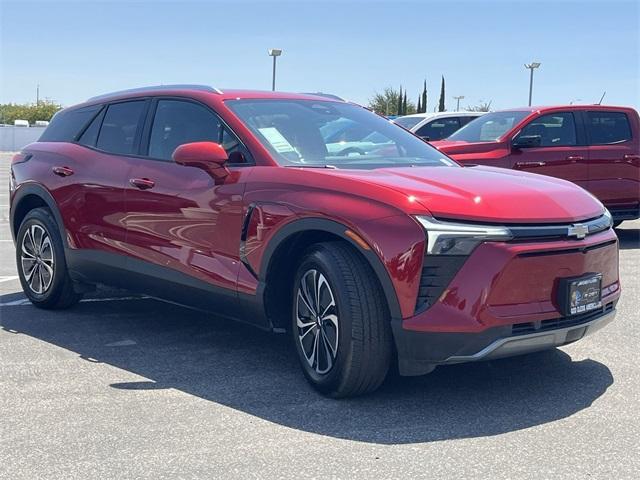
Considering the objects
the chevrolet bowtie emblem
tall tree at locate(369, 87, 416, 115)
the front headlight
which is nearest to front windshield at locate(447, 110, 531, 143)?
the chevrolet bowtie emblem

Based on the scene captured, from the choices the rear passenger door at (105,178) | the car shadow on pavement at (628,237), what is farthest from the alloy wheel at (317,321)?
the car shadow on pavement at (628,237)

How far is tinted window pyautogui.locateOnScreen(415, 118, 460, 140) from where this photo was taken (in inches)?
637

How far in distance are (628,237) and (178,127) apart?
25.4 ft

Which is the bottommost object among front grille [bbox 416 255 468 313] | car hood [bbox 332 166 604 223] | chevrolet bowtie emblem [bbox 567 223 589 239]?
front grille [bbox 416 255 468 313]

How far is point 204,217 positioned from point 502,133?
643cm

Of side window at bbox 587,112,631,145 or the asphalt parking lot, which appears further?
side window at bbox 587,112,631,145

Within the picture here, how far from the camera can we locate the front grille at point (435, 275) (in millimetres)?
3910

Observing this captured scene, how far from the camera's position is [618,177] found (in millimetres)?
10703

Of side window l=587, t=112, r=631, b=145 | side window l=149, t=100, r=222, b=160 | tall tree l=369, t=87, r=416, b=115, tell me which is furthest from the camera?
tall tree l=369, t=87, r=416, b=115

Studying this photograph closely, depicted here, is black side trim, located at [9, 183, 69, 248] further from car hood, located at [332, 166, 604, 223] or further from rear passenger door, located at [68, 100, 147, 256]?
car hood, located at [332, 166, 604, 223]

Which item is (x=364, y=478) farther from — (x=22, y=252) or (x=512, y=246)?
(x=22, y=252)

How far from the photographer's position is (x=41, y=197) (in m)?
6.56

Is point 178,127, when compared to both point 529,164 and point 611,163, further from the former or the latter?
point 611,163

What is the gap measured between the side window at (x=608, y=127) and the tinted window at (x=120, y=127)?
6693 mm
